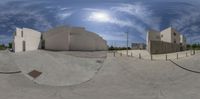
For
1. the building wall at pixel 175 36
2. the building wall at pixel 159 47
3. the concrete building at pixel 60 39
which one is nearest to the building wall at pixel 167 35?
the building wall at pixel 175 36

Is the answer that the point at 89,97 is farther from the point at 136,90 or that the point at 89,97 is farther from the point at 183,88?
the point at 183,88

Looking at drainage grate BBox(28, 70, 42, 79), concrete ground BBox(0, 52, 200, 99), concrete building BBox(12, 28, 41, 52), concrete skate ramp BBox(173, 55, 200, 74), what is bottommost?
concrete ground BBox(0, 52, 200, 99)

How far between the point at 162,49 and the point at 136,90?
3866 cm

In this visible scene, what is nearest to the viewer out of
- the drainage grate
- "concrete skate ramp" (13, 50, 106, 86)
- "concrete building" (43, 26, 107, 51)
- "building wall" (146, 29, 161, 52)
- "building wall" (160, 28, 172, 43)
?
"concrete skate ramp" (13, 50, 106, 86)

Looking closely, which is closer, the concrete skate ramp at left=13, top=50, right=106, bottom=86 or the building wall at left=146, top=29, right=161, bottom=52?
the concrete skate ramp at left=13, top=50, right=106, bottom=86

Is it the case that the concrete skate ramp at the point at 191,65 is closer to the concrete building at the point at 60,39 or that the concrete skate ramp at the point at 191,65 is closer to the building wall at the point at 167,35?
the concrete building at the point at 60,39

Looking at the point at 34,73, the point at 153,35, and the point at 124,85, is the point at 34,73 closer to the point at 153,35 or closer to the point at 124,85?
the point at 124,85

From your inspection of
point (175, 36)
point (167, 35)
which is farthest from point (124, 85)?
point (175, 36)

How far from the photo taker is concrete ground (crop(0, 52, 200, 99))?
2228cm

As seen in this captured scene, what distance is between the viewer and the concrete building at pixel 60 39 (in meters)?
54.1

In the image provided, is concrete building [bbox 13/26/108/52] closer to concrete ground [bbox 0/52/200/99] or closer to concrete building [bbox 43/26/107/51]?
concrete building [bbox 43/26/107/51]

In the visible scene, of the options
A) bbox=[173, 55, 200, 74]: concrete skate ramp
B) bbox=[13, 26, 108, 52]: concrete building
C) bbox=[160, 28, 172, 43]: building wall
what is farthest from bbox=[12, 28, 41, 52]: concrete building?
bbox=[160, 28, 172, 43]: building wall

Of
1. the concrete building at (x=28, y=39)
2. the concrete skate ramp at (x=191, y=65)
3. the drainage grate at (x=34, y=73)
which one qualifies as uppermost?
the concrete building at (x=28, y=39)

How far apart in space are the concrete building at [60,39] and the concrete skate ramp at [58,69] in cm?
1531
